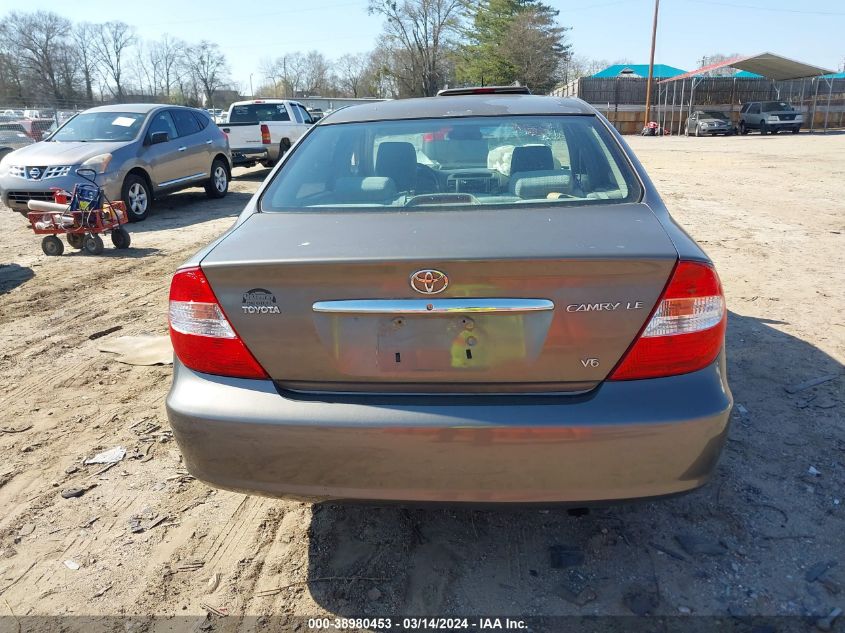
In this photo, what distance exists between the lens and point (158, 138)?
1086 cm

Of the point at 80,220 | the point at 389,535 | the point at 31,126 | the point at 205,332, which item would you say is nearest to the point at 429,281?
the point at 205,332

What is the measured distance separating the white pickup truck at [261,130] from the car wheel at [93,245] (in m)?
8.35

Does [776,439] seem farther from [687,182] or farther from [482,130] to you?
[687,182]

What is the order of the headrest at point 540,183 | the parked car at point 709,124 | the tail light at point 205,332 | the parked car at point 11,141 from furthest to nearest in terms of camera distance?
the parked car at point 709,124, the parked car at point 11,141, the headrest at point 540,183, the tail light at point 205,332

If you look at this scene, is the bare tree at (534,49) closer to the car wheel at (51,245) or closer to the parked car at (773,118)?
the parked car at (773,118)

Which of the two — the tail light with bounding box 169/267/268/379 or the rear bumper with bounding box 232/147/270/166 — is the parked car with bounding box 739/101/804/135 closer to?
the rear bumper with bounding box 232/147/270/166

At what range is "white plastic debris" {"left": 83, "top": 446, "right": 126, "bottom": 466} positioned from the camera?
3.16 metres

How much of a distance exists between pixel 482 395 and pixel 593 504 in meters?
0.49

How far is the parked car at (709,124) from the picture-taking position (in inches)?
1362

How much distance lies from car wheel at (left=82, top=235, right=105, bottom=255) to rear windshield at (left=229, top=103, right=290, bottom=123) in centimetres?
986

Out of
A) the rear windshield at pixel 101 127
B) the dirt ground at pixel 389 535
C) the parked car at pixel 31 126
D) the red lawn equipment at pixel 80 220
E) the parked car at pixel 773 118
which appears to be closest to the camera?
the dirt ground at pixel 389 535

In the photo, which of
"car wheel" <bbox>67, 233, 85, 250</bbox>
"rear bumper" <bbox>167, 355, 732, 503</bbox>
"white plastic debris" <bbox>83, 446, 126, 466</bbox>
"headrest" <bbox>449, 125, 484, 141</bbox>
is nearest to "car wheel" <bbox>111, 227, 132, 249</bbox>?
"car wheel" <bbox>67, 233, 85, 250</bbox>

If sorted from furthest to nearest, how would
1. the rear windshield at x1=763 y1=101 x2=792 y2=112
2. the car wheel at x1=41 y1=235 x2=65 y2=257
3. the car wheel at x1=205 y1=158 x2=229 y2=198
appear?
the rear windshield at x1=763 y1=101 x2=792 y2=112 < the car wheel at x1=205 y1=158 x2=229 y2=198 < the car wheel at x1=41 y1=235 x2=65 y2=257

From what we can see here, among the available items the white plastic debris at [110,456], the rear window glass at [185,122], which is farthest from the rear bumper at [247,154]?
the white plastic debris at [110,456]
